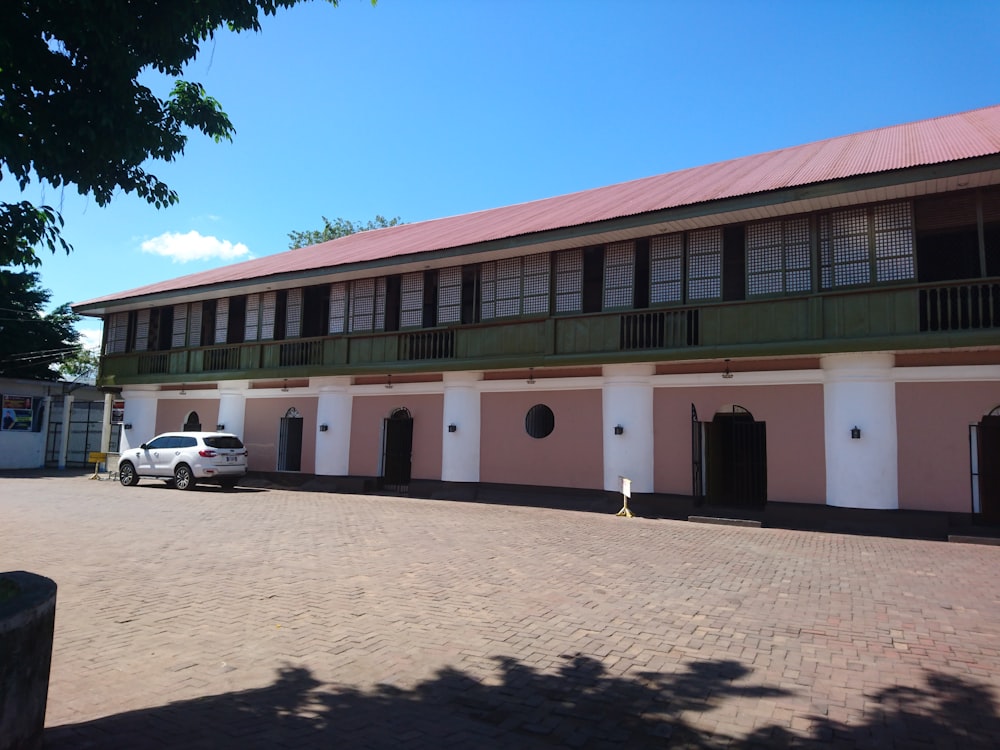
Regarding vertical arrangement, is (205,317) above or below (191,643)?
→ above

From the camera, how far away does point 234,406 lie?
23.6 meters

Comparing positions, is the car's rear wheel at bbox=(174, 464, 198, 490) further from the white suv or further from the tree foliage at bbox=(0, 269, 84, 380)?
the tree foliage at bbox=(0, 269, 84, 380)

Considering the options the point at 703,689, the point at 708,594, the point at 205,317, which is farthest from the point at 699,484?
the point at 205,317

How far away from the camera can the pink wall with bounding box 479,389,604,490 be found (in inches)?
653

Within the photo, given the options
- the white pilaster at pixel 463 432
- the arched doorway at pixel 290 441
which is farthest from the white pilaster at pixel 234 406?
the white pilaster at pixel 463 432

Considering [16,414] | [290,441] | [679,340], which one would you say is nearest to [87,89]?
[679,340]

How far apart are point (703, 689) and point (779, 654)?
114cm

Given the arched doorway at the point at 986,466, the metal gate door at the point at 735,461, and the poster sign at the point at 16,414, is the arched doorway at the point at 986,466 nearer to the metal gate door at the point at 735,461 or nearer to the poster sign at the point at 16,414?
the metal gate door at the point at 735,461

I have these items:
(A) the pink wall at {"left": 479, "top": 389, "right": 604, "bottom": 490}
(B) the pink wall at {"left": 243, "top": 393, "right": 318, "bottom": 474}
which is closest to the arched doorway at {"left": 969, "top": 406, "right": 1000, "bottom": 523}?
(A) the pink wall at {"left": 479, "top": 389, "right": 604, "bottom": 490}

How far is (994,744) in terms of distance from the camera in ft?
13.0

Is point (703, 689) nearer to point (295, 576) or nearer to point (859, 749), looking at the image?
point (859, 749)

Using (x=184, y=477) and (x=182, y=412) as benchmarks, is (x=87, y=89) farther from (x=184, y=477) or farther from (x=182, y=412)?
(x=182, y=412)

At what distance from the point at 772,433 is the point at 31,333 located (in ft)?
118

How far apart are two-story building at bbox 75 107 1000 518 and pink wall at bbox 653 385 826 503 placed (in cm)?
4
